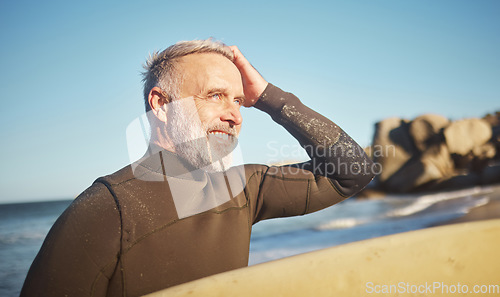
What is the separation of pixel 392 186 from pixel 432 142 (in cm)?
356

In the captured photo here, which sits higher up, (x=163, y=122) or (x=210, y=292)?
(x=163, y=122)

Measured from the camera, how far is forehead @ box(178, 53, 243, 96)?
1.36 metres

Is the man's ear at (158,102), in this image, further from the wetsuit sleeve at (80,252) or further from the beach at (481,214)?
the beach at (481,214)

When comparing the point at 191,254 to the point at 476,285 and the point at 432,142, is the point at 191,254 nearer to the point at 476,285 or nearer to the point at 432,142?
the point at 476,285

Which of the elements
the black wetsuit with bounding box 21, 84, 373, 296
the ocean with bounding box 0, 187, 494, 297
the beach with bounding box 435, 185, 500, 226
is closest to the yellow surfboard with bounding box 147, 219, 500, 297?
the black wetsuit with bounding box 21, 84, 373, 296

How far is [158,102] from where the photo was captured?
142 cm

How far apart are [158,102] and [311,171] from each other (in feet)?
2.92

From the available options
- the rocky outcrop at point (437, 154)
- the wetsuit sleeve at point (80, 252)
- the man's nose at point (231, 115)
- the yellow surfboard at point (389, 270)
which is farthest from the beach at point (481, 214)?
the wetsuit sleeve at point (80, 252)

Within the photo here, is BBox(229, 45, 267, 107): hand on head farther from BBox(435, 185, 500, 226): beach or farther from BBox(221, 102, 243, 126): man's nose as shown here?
BBox(435, 185, 500, 226): beach

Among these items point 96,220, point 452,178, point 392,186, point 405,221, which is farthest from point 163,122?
point 452,178

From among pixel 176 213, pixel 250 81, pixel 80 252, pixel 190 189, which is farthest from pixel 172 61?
pixel 80 252

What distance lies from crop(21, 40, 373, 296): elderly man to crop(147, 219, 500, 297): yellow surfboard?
257mm

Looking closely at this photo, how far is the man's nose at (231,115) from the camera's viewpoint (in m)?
1.37

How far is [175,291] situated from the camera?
872 mm
